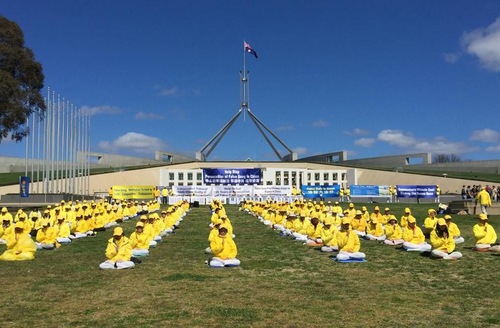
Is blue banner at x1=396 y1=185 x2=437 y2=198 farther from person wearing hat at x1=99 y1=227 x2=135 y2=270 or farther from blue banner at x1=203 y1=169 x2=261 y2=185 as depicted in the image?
person wearing hat at x1=99 y1=227 x2=135 y2=270

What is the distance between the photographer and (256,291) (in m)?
8.70

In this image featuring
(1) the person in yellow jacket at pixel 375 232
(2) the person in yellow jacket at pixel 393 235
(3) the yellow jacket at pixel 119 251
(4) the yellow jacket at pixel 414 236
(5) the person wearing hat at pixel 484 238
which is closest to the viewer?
(3) the yellow jacket at pixel 119 251

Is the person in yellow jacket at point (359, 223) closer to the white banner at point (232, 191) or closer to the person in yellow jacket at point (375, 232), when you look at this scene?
the person in yellow jacket at point (375, 232)

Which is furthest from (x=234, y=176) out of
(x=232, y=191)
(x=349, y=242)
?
(x=349, y=242)

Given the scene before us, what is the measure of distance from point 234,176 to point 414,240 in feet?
88.9

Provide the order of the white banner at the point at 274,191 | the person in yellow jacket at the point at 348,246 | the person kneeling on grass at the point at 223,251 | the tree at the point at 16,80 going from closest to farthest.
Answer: the person kneeling on grass at the point at 223,251 → the person in yellow jacket at the point at 348,246 → the tree at the point at 16,80 → the white banner at the point at 274,191

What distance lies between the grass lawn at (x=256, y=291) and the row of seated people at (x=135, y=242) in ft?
1.12

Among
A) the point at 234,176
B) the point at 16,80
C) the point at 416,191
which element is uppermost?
the point at 16,80

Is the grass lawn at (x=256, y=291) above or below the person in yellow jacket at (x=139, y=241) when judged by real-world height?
below

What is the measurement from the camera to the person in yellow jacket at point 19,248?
12.4 m

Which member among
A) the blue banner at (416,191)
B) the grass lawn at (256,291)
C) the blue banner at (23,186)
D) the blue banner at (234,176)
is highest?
the blue banner at (234,176)

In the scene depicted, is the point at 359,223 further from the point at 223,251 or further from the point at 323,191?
the point at 323,191

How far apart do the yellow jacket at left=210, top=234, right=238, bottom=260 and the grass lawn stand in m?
0.43

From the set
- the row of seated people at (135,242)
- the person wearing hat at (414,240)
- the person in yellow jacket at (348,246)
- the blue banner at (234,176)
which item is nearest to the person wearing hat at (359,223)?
the person wearing hat at (414,240)
